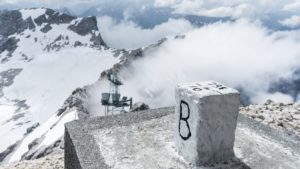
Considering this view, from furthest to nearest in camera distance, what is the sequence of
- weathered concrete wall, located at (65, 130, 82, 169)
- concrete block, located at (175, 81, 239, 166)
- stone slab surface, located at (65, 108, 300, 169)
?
weathered concrete wall, located at (65, 130, 82, 169) → stone slab surface, located at (65, 108, 300, 169) → concrete block, located at (175, 81, 239, 166)

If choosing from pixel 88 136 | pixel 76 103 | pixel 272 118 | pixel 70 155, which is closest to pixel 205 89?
pixel 88 136

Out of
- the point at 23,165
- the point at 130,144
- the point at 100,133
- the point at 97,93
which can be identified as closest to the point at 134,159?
the point at 130,144

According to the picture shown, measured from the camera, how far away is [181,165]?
11273 millimetres

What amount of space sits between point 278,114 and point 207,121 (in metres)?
9.70

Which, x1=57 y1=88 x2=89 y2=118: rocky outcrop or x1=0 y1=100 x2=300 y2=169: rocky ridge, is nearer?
x1=0 y1=100 x2=300 y2=169: rocky ridge

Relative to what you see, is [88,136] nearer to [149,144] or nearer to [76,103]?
[149,144]

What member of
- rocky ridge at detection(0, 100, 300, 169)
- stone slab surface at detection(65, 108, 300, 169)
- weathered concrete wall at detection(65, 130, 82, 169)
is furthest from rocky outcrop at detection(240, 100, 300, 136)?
weathered concrete wall at detection(65, 130, 82, 169)

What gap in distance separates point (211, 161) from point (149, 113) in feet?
13.8

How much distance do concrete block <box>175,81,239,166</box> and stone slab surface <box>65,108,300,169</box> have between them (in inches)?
13.7

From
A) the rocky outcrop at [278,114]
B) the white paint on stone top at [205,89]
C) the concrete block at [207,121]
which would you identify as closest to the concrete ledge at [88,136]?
the concrete block at [207,121]

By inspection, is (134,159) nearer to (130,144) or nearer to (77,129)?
(130,144)

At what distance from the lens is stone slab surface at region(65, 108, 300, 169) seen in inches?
448

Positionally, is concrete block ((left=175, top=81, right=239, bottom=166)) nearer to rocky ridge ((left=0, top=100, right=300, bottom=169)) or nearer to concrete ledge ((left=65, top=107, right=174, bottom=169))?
concrete ledge ((left=65, top=107, right=174, bottom=169))

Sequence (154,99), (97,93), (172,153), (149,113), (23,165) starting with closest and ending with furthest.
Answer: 1. (172,153)
2. (149,113)
3. (23,165)
4. (97,93)
5. (154,99)
